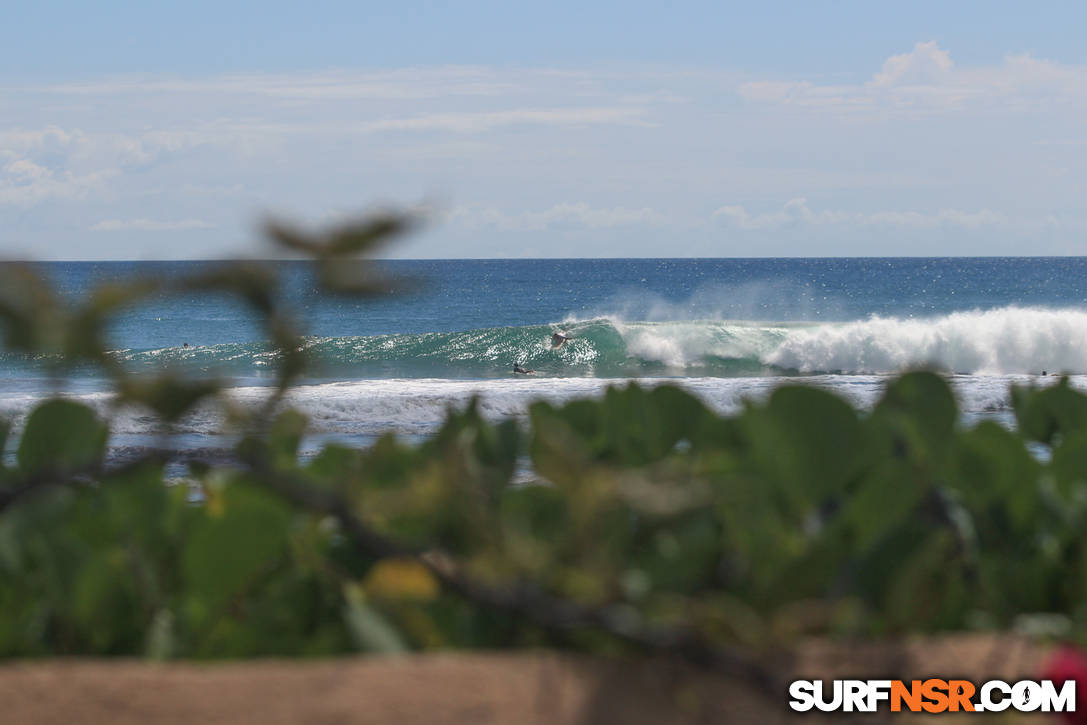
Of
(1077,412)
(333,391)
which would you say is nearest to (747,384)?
(333,391)

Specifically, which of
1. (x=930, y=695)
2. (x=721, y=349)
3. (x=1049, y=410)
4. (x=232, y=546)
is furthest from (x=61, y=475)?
(x=721, y=349)

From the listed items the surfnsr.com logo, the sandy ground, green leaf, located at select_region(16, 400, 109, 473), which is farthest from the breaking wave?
the surfnsr.com logo

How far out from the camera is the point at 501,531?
70 cm

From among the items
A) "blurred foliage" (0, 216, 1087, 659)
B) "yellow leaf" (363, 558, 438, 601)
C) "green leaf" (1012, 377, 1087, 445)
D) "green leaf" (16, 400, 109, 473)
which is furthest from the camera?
"green leaf" (1012, 377, 1087, 445)

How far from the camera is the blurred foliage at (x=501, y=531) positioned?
677 mm

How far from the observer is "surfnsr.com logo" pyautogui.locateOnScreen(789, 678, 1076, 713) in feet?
2.54

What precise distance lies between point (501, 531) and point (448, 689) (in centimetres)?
16

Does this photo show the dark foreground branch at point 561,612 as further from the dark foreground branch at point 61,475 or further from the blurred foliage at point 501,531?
the dark foreground branch at point 61,475

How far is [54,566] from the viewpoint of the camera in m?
0.98

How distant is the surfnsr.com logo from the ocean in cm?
39

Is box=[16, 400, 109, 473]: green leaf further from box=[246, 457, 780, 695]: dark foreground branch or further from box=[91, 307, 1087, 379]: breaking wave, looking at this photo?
box=[91, 307, 1087, 379]: breaking wave

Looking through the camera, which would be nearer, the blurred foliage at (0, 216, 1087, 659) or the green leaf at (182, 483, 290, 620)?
the blurred foliage at (0, 216, 1087, 659)

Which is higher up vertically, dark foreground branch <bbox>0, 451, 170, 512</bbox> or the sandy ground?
dark foreground branch <bbox>0, 451, 170, 512</bbox>

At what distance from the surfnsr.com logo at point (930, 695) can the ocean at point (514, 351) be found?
391mm
